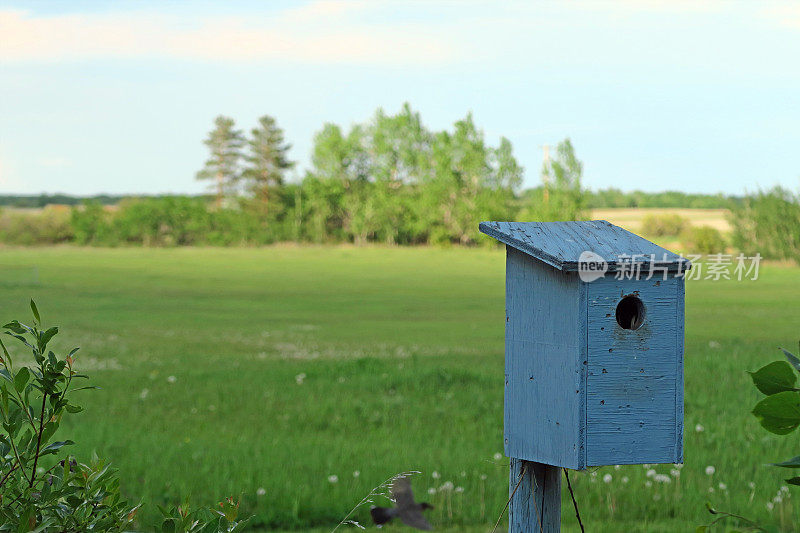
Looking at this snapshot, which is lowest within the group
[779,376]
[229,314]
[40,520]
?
[229,314]

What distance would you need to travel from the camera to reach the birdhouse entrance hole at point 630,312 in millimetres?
3633

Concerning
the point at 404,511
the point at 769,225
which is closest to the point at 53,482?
the point at 404,511

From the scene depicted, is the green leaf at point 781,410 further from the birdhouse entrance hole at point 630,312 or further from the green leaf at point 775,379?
the birdhouse entrance hole at point 630,312

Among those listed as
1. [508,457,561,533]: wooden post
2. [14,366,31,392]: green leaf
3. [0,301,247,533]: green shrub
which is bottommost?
[508,457,561,533]: wooden post

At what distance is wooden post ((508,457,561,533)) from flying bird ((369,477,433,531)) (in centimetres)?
228

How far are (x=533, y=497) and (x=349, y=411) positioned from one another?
5.92 m

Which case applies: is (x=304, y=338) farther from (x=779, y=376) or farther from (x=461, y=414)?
(x=779, y=376)

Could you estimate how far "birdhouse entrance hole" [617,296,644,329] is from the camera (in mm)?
3633

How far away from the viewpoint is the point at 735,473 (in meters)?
7.37

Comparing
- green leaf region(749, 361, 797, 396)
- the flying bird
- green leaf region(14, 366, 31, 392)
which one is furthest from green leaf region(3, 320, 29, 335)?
the flying bird

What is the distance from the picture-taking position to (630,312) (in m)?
3.76

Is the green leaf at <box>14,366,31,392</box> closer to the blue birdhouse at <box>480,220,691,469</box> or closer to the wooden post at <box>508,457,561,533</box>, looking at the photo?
the blue birdhouse at <box>480,220,691,469</box>

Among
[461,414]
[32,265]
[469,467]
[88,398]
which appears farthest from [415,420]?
[32,265]

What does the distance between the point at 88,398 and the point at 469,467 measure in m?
5.79
